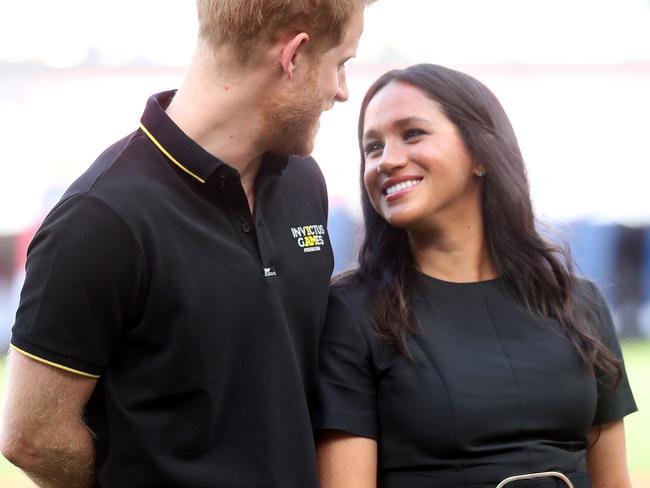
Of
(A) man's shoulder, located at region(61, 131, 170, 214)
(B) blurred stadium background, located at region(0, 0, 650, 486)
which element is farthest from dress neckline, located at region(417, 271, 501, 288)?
Answer: (B) blurred stadium background, located at region(0, 0, 650, 486)

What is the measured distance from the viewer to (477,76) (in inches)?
407

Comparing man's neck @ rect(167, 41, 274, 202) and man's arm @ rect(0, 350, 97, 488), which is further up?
man's neck @ rect(167, 41, 274, 202)

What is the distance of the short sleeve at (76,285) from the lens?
1809 mm

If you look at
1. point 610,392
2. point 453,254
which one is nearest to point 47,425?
point 453,254

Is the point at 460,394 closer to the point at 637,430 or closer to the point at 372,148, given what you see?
the point at 372,148

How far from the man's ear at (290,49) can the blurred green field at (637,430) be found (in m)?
2.55

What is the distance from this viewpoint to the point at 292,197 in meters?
2.27

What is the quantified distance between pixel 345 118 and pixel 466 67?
7.58 ft

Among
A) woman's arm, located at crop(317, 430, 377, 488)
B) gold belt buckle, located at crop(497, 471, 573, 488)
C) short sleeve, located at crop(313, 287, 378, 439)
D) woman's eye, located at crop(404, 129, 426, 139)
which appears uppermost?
woman's eye, located at crop(404, 129, 426, 139)

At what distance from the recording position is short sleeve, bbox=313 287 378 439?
7.32 feet

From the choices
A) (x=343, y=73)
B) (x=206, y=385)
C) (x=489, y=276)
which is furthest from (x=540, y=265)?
(x=206, y=385)

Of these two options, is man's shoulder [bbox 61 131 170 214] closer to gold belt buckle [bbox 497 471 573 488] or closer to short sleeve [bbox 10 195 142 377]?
short sleeve [bbox 10 195 142 377]

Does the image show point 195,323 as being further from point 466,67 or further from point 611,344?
point 466,67

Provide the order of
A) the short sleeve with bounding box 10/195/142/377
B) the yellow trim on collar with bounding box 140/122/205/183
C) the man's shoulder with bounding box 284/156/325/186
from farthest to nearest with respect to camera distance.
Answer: the man's shoulder with bounding box 284/156/325/186
the yellow trim on collar with bounding box 140/122/205/183
the short sleeve with bounding box 10/195/142/377
